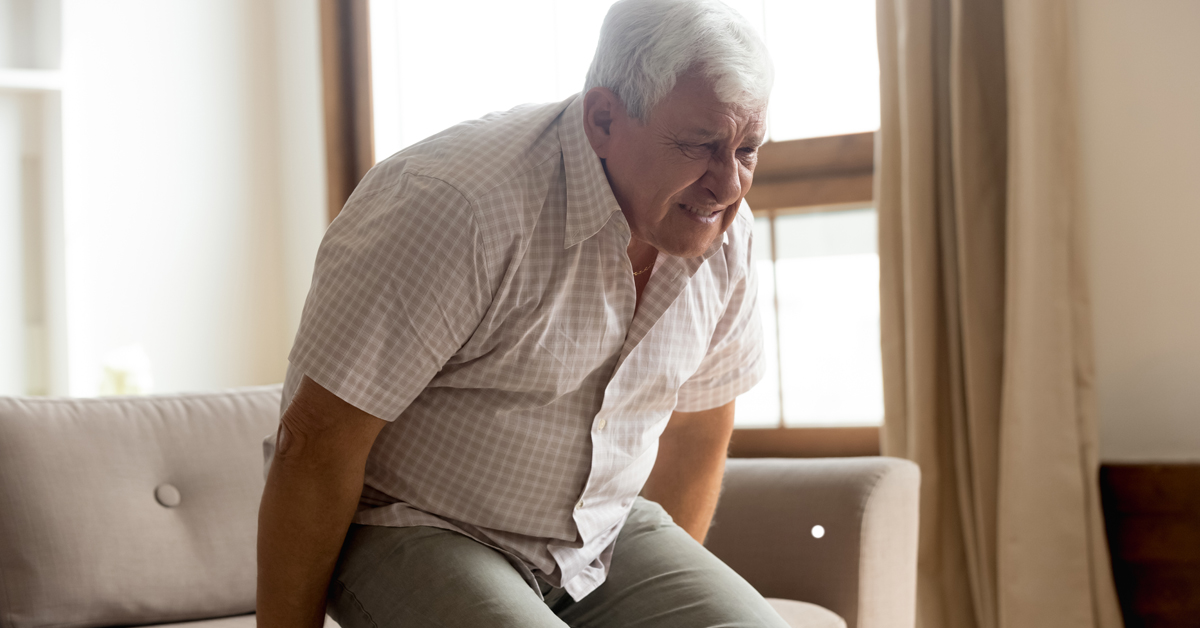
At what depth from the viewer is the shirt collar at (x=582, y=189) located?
1035 mm

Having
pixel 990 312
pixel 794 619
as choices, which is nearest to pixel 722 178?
pixel 794 619

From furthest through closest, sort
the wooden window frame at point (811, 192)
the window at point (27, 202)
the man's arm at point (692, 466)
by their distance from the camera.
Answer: the window at point (27, 202) < the wooden window frame at point (811, 192) < the man's arm at point (692, 466)

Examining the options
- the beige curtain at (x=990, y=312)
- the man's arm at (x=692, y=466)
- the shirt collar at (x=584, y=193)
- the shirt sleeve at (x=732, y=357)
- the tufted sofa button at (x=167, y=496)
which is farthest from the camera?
the beige curtain at (x=990, y=312)

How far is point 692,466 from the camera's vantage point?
1.45 meters

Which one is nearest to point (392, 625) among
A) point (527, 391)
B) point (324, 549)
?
point (324, 549)

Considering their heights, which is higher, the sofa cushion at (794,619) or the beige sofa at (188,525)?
the beige sofa at (188,525)

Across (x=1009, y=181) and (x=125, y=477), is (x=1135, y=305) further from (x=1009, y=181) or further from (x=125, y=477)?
(x=125, y=477)

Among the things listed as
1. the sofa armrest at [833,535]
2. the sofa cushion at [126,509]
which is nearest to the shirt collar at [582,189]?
the sofa armrest at [833,535]

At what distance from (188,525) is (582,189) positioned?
1.14 metres

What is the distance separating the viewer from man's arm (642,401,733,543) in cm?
143

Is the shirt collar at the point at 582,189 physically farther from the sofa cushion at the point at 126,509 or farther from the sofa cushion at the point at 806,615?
the sofa cushion at the point at 126,509

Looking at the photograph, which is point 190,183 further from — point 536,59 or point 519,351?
point 519,351

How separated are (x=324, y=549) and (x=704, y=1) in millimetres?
697

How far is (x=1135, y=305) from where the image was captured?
6.64 feet
